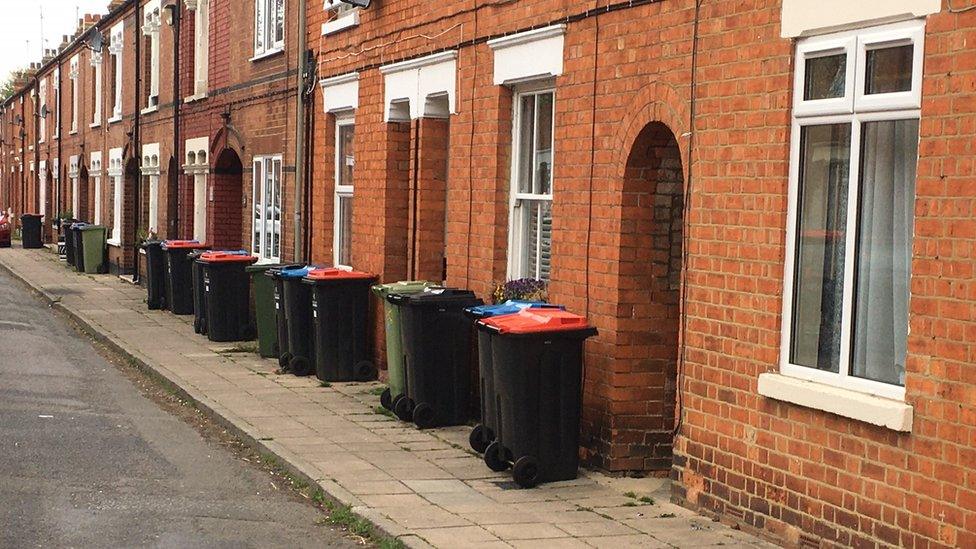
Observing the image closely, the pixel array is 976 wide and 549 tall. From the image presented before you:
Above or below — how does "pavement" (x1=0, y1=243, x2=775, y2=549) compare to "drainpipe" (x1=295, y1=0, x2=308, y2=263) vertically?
below

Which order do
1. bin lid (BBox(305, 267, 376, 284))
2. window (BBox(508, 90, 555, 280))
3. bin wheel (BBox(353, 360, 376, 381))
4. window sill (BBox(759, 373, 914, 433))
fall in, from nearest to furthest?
window sill (BBox(759, 373, 914, 433)) < window (BBox(508, 90, 555, 280)) < bin lid (BBox(305, 267, 376, 284)) < bin wheel (BBox(353, 360, 376, 381))

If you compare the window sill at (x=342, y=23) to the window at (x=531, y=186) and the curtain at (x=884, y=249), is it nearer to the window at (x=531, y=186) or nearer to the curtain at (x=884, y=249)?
the window at (x=531, y=186)

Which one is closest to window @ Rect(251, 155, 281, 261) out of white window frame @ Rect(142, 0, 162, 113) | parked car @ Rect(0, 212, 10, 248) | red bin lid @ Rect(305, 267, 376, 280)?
red bin lid @ Rect(305, 267, 376, 280)

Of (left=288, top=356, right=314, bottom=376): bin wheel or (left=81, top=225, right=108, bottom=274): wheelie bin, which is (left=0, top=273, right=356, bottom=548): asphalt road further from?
(left=81, top=225, right=108, bottom=274): wheelie bin

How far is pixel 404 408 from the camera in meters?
11.9

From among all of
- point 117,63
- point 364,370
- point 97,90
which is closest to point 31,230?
point 97,90

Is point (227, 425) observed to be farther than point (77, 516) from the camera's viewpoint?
Yes

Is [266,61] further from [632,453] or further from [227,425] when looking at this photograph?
[632,453]

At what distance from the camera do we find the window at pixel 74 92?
133ft

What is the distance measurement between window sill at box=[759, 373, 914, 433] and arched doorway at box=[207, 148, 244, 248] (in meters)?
15.9

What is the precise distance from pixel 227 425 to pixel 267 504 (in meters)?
3.04

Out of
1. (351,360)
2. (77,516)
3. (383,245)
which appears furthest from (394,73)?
(77,516)

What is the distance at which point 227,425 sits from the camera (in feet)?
39.2

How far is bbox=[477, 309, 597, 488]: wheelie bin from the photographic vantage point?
923 cm
